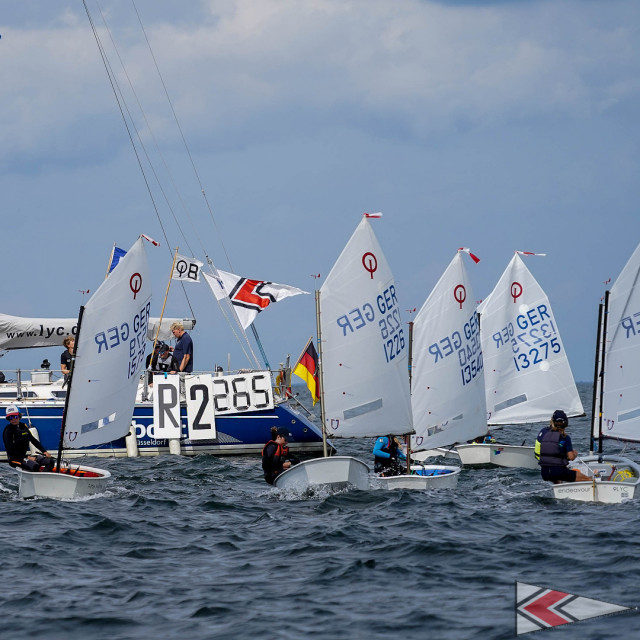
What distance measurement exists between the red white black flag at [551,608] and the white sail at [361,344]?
9.00 m

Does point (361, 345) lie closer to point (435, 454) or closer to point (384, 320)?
point (384, 320)

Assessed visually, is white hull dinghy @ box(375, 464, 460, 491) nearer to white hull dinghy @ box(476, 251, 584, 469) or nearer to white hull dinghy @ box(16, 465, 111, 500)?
white hull dinghy @ box(16, 465, 111, 500)

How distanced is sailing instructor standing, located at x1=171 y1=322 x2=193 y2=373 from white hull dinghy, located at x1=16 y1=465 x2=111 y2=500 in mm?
10027

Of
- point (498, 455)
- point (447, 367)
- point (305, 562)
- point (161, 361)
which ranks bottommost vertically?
point (305, 562)

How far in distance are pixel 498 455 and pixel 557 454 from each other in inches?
273

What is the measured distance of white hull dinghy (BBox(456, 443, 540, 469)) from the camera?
26.0 metres

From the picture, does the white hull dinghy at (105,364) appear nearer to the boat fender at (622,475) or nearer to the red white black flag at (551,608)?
the boat fender at (622,475)

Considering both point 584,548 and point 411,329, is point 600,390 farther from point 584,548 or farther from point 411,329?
point 584,548

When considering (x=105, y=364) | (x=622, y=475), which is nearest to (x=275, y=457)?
(x=105, y=364)

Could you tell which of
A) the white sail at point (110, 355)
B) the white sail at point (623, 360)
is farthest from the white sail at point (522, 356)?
the white sail at point (110, 355)

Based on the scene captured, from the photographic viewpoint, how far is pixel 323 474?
19328mm

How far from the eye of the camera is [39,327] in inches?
1235

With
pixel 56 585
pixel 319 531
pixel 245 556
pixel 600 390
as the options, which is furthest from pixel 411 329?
pixel 56 585

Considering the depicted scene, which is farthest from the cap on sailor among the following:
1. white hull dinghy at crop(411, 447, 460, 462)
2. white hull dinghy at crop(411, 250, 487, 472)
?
white hull dinghy at crop(411, 447, 460, 462)
